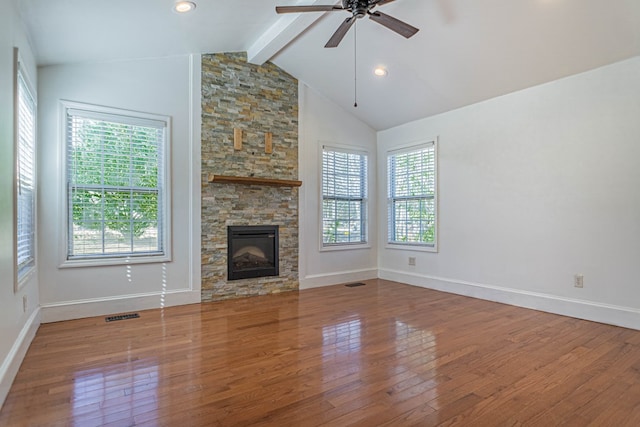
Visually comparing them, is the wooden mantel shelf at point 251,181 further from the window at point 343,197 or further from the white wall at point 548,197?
the white wall at point 548,197

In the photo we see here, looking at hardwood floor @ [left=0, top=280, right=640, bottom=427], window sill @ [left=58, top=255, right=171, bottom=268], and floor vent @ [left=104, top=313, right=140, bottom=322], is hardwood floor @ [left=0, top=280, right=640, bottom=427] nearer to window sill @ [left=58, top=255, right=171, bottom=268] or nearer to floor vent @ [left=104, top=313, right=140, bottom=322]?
floor vent @ [left=104, top=313, right=140, bottom=322]

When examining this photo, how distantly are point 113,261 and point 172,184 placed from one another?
1.10 metres

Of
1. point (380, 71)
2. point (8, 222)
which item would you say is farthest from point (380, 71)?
point (8, 222)

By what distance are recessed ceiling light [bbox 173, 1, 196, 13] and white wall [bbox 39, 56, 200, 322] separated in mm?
1296

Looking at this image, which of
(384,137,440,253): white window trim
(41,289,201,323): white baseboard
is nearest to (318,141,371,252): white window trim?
(384,137,440,253): white window trim

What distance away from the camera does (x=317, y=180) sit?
575cm

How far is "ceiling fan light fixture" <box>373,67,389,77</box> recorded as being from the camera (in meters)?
4.75

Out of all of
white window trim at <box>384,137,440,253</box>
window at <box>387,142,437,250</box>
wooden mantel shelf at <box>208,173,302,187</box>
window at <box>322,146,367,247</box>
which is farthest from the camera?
window at <box>322,146,367,247</box>

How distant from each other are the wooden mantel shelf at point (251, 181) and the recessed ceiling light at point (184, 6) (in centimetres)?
190

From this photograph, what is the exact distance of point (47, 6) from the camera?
2.80 m

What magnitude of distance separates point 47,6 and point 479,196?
4.90 metres

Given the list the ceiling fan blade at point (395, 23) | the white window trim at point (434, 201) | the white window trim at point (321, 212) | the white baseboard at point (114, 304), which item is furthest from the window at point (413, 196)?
the white baseboard at point (114, 304)

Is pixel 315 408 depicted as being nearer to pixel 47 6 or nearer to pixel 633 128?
pixel 47 6

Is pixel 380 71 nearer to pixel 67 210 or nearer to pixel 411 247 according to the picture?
pixel 411 247
